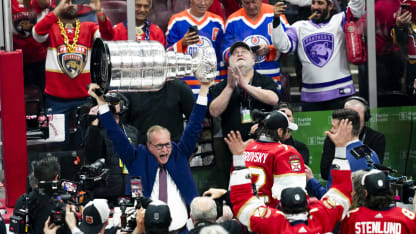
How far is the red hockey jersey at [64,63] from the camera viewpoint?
8453mm

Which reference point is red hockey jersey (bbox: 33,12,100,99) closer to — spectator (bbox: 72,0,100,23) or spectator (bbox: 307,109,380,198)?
spectator (bbox: 72,0,100,23)

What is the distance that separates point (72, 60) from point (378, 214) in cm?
452

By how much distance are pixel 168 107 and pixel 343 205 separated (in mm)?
3099

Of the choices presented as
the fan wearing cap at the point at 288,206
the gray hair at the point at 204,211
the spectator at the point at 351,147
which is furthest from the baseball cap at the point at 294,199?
the spectator at the point at 351,147

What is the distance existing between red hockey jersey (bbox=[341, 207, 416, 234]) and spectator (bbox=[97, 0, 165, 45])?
3.96 metres

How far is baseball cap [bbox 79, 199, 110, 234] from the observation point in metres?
5.18

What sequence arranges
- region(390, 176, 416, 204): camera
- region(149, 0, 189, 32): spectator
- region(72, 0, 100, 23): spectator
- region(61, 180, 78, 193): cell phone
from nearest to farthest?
1. region(61, 180, 78, 193): cell phone
2. region(390, 176, 416, 204): camera
3. region(72, 0, 100, 23): spectator
4. region(149, 0, 189, 32): spectator

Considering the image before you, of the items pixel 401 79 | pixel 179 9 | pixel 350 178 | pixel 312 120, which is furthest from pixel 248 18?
pixel 350 178

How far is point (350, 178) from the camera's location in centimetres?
524

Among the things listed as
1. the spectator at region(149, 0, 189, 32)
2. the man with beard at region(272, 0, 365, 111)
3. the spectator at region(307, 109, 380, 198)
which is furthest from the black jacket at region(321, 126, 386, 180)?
the spectator at region(149, 0, 189, 32)

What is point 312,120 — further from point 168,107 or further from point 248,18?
point 168,107

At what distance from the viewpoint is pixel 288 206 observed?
4.92 m

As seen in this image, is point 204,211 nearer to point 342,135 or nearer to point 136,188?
point 136,188

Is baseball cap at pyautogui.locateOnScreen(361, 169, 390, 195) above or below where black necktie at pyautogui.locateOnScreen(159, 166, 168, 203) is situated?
above
